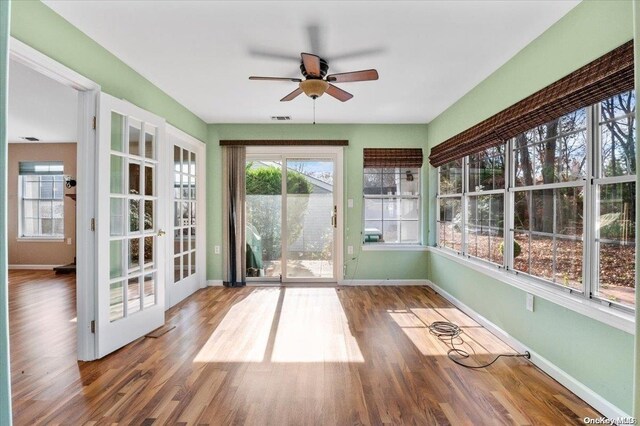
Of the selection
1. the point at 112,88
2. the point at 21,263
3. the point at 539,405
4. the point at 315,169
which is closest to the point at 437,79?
the point at 315,169

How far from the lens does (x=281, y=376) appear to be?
2199 mm

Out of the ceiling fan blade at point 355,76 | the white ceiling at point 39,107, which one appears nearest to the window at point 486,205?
the ceiling fan blade at point 355,76

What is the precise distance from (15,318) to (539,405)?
192 inches

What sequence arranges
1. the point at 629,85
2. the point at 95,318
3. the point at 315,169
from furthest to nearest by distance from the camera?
the point at 315,169
the point at 95,318
the point at 629,85

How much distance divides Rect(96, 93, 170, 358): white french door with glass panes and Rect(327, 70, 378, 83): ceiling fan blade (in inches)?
71.6

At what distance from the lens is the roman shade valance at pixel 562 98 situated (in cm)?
167

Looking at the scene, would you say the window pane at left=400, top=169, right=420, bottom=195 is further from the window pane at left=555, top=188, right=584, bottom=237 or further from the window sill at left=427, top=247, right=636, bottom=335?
the window pane at left=555, top=188, right=584, bottom=237

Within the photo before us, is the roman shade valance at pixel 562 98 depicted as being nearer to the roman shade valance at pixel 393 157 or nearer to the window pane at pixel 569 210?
the window pane at pixel 569 210

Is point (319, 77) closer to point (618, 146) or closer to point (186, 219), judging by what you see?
point (618, 146)

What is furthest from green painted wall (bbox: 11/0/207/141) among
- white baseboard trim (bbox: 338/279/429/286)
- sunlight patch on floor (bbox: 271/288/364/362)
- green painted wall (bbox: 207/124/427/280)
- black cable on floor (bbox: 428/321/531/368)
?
black cable on floor (bbox: 428/321/531/368)

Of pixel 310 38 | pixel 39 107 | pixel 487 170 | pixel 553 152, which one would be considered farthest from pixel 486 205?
pixel 39 107

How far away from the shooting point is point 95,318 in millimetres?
2410

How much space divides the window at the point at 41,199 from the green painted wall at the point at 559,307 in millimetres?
7362

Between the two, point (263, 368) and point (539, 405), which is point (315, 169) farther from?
point (539, 405)
